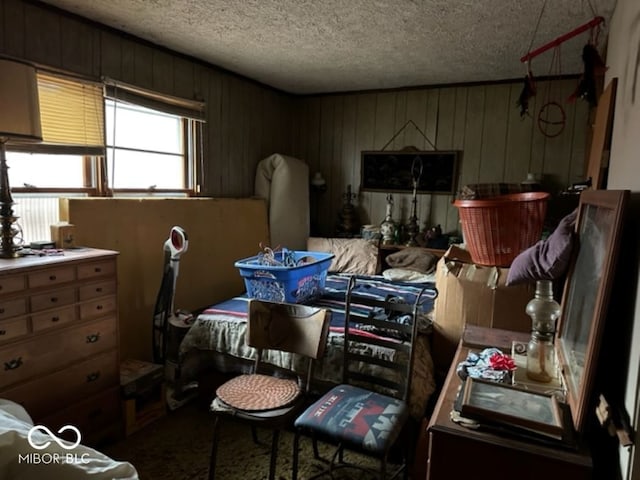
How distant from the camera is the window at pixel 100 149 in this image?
2418 millimetres

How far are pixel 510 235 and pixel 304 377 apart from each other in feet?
4.21

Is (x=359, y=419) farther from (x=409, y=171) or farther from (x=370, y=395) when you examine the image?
(x=409, y=171)

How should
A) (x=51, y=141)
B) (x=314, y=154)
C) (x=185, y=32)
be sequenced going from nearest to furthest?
(x=51, y=141) < (x=185, y=32) < (x=314, y=154)

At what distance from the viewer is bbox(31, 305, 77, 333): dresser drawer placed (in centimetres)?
195

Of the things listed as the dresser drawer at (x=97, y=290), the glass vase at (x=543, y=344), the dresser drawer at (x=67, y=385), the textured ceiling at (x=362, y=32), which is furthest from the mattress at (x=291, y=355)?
the textured ceiling at (x=362, y=32)

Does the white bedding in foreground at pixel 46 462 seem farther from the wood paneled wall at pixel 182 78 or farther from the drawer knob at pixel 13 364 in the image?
the wood paneled wall at pixel 182 78

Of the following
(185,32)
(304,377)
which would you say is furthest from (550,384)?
(185,32)

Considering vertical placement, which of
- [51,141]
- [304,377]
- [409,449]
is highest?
A: [51,141]

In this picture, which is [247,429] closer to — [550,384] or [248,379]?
[248,379]

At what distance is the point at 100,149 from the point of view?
2.70 metres

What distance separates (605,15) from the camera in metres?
2.35

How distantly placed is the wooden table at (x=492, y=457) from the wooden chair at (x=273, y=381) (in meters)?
0.84

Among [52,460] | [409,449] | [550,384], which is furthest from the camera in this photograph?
[409,449]

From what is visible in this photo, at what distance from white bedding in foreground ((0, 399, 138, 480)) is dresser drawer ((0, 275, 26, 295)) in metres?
0.84
